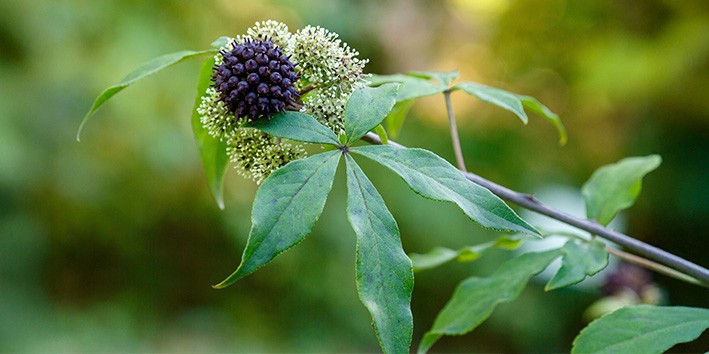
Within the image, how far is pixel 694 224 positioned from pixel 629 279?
199cm

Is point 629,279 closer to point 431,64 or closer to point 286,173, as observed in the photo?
point 286,173

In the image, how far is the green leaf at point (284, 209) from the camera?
20.1 inches

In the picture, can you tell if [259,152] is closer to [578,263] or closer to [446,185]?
[446,185]

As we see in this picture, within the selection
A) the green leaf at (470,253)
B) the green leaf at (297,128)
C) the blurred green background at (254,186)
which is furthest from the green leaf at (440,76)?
the blurred green background at (254,186)

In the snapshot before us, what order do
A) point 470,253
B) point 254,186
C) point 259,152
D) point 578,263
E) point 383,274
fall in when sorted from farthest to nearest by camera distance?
point 254,186, point 470,253, point 578,263, point 259,152, point 383,274

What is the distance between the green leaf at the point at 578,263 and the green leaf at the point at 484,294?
0.02 m

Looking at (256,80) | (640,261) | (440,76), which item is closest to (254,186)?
(440,76)

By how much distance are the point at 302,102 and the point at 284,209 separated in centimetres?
16

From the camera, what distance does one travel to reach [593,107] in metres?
3.99

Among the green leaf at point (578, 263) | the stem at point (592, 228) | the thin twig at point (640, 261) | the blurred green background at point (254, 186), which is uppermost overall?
the stem at point (592, 228)

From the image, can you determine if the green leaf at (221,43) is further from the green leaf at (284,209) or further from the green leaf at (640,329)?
the green leaf at (640,329)

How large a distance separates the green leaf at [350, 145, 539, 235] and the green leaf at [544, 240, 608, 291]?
8.7 inches

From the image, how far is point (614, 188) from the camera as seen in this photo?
0.92 meters

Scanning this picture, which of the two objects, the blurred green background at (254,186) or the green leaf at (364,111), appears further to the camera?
the blurred green background at (254,186)
